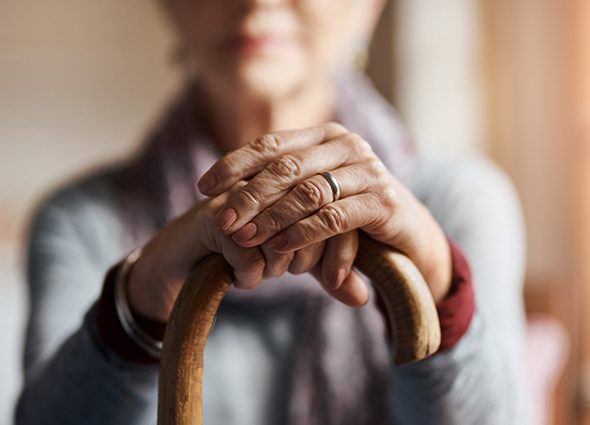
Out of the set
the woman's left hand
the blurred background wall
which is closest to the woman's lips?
the woman's left hand

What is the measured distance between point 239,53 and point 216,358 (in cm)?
39

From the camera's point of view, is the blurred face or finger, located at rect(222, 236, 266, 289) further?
the blurred face

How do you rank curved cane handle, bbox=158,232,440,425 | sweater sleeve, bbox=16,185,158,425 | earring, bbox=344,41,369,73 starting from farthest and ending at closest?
earring, bbox=344,41,369,73
sweater sleeve, bbox=16,185,158,425
curved cane handle, bbox=158,232,440,425

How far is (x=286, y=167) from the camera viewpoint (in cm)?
26

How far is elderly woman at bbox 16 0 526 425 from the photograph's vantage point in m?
0.26

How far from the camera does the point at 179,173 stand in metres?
0.66

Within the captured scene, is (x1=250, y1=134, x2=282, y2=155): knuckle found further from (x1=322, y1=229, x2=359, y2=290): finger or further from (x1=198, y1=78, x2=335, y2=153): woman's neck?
(x1=198, y1=78, x2=335, y2=153): woman's neck

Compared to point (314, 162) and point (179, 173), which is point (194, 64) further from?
point (314, 162)

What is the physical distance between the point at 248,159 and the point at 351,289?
10cm

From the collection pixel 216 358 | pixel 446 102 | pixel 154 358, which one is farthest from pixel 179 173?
pixel 446 102

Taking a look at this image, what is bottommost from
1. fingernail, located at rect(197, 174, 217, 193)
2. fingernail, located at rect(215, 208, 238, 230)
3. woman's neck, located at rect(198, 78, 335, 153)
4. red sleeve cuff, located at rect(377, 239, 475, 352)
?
red sleeve cuff, located at rect(377, 239, 475, 352)

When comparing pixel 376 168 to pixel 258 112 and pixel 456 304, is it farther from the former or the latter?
pixel 258 112

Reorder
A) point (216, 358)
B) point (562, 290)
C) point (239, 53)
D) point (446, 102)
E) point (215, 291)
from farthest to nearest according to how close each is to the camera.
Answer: point (446, 102) → point (562, 290) → point (216, 358) → point (239, 53) → point (215, 291)

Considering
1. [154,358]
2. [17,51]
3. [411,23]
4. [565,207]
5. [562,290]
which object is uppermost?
[17,51]
